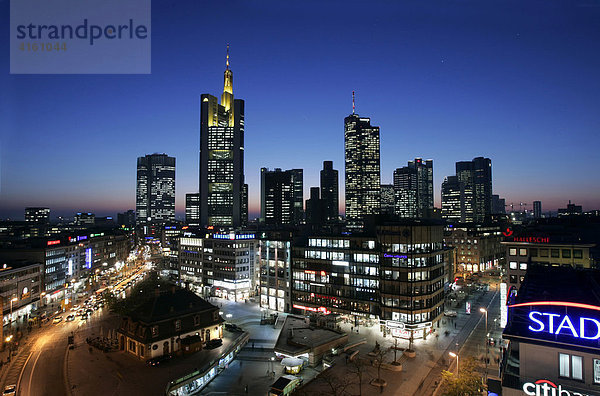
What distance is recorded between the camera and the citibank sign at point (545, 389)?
22969 mm

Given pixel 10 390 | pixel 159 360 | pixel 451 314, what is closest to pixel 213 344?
pixel 159 360

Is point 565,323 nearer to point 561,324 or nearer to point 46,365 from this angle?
point 561,324

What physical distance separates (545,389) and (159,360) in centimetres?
5309

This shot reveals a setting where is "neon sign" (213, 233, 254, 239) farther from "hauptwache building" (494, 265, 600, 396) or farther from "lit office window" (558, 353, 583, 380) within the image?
"lit office window" (558, 353, 583, 380)

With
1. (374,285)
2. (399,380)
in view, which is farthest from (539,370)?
(374,285)

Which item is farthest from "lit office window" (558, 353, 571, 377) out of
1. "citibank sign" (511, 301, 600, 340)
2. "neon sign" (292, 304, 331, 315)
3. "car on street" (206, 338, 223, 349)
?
"neon sign" (292, 304, 331, 315)

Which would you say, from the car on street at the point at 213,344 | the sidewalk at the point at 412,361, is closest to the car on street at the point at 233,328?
the car on street at the point at 213,344

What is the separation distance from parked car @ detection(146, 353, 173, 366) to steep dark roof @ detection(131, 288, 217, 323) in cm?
614

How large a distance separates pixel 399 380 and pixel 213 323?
118ft

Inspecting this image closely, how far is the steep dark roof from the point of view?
202 ft

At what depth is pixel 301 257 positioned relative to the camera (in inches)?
3588

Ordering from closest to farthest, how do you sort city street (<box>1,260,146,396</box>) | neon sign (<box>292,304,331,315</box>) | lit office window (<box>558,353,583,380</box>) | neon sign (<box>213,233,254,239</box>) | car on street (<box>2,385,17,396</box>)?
lit office window (<box>558,353,583,380</box>) < car on street (<box>2,385,17,396</box>) < city street (<box>1,260,146,396</box>) < neon sign (<box>292,304,331,315</box>) < neon sign (<box>213,233,254,239</box>)

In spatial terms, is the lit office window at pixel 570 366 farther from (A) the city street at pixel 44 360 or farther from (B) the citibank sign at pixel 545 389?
(A) the city street at pixel 44 360

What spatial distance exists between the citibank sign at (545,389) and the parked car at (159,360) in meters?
51.4
